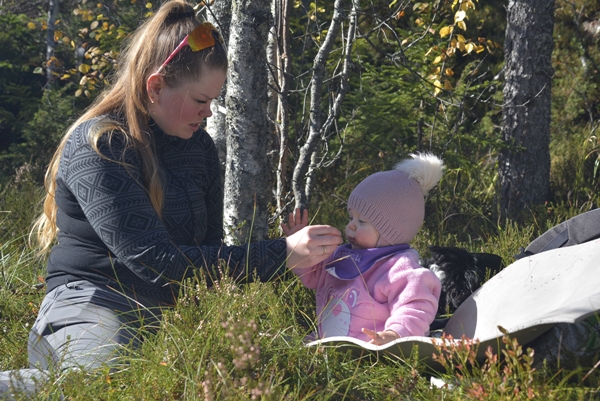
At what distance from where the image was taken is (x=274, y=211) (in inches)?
192

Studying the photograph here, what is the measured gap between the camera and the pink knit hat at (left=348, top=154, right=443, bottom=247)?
3.02 metres

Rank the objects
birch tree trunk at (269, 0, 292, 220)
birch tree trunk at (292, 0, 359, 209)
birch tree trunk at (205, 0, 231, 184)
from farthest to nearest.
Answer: birch tree trunk at (205, 0, 231, 184)
birch tree trunk at (269, 0, 292, 220)
birch tree trunk at (292, 0, 359, 209)

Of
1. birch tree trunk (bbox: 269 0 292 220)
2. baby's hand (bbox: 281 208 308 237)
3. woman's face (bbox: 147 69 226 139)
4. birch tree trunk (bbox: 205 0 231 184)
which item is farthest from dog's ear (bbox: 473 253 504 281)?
birch tree trunk (bbox: 205 0 231 184)

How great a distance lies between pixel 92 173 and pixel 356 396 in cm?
138

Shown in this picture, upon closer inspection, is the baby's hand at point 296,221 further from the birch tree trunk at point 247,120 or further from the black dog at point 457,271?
the black dog at point 457,271

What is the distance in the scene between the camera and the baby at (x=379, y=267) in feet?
9.39

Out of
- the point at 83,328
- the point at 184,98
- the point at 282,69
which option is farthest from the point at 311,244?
the point at 282,69

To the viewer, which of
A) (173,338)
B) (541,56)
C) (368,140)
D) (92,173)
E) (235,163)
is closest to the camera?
(173,338)

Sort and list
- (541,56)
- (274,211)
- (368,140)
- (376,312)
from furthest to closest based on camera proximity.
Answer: (368,140), (541,56), (274,211), (376,312)

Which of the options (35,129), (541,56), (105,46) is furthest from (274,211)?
(35,129)

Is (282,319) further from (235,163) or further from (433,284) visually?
(235,163)

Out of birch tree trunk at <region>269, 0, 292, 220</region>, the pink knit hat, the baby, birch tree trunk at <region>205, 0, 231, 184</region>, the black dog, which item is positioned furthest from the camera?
birch tree trunk at <region>205, 0, 231, 184</region>

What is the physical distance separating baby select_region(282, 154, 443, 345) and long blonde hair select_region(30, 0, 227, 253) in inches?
29.6

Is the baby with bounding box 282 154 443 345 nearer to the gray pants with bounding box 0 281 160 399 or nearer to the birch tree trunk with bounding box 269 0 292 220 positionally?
the gray pants with bounding box 0 281 160 399
